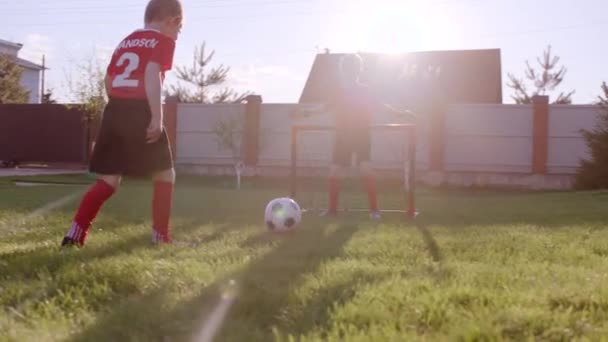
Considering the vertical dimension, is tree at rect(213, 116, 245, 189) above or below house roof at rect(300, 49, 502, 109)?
below

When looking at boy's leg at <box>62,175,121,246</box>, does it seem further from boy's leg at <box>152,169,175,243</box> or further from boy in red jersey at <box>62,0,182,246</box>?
A: boy's leg at <box>152,169,175,243</box>

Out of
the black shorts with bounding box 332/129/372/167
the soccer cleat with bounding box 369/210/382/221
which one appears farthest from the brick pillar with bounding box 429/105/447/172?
the soccer cleat with bounding box 369/210/382/221

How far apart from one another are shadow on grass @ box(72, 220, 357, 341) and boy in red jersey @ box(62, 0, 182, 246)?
103cm

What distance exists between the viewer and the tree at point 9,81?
94.5 ft

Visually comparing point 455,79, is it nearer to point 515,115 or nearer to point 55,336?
point 515,115

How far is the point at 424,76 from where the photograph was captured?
31.5 m

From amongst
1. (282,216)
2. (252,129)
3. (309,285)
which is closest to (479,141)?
(252,129)

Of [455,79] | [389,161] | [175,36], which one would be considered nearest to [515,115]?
[389,161]

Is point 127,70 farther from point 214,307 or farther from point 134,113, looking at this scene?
point 214,307

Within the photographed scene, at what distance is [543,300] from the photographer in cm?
249

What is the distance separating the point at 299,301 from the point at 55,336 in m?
0.89

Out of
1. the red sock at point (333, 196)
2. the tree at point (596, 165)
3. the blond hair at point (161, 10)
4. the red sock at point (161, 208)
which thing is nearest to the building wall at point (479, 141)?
the tree at point (596, 165)

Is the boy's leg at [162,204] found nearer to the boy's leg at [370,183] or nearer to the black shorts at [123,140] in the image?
the black shorts at [123,140]

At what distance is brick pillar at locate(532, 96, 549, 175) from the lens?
58.5 ft
